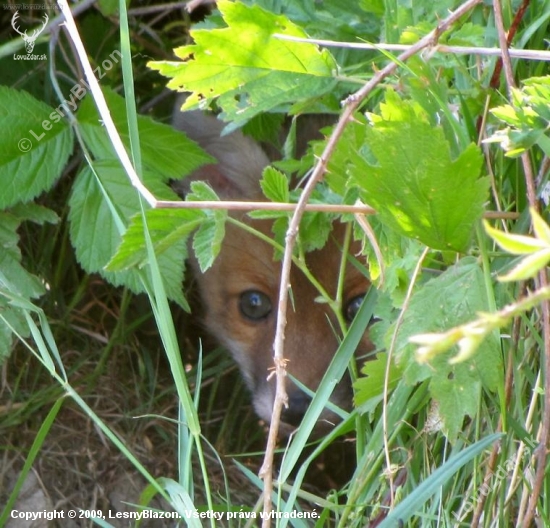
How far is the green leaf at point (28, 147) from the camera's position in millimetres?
2381

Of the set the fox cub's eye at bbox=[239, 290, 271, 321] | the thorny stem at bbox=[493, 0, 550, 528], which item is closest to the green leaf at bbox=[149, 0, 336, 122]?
the thorny stem at bbox=[493, 0, 550, 528]

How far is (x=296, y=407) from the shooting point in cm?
285

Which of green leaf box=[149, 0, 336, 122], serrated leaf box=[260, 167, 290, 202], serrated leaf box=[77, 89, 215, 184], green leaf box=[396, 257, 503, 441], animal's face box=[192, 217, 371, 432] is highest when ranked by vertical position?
green leaf box=[149, 0, 336, 122]

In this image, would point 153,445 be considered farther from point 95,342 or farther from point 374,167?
point 374,167

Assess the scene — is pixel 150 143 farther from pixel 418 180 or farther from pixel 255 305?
pixel 418 180

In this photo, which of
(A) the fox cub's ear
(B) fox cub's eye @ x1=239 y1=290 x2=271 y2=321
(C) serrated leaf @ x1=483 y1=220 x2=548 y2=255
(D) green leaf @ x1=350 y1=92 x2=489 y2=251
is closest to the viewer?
(C) serrated leaf @ x1=483 y1=220 x2=548 y2=255

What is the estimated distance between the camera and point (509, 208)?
72.4 inches

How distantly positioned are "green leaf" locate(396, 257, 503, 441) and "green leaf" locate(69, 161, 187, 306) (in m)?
0.97

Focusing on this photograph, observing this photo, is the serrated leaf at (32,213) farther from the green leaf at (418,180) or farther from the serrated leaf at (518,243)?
the serrated leaf at (518,243)

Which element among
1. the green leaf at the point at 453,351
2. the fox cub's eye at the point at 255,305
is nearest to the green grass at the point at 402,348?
the green leaf at the point at 453,351

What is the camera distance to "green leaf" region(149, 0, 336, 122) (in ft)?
5.34

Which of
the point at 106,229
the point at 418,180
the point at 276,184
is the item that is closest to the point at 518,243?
the point at 418,180

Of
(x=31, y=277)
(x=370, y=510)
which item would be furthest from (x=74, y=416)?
(x=370, y=510)

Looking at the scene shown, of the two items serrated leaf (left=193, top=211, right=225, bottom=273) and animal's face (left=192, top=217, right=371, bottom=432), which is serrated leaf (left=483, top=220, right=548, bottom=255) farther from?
animal's face (left=192, top=217, right=371, bottom=432)
